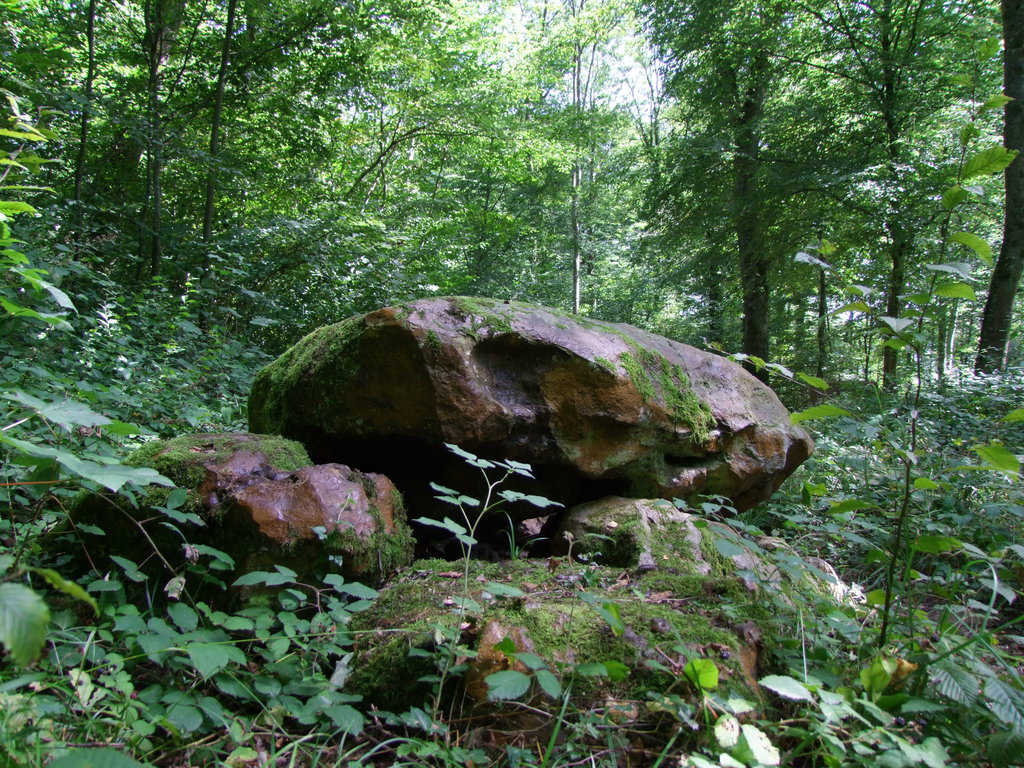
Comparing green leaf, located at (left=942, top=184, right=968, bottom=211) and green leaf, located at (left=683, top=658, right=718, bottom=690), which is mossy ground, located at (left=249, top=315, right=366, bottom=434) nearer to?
green leaf, located at (left=683, top=658, right=718, bottom=690)

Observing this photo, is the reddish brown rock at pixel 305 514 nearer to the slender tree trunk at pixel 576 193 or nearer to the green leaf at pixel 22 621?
the green leaf at pixel 22 621

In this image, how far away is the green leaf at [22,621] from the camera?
29.8 inches

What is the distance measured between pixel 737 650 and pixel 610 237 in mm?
20252

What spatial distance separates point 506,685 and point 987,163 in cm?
202

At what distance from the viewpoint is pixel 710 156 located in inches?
376

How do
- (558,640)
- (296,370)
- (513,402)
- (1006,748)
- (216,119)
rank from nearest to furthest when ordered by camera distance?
(1006,748), (558,640), (513,402), (296,370), (216,119)

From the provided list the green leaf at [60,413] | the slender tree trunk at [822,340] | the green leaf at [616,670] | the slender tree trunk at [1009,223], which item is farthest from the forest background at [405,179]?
the green leaf at [616,670]

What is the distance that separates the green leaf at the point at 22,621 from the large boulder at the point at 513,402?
2.26 metres

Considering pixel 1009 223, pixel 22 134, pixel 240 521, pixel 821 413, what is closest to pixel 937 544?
pixel 821 413

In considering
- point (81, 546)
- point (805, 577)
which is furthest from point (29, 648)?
point (805, 577)

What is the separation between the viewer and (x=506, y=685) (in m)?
1.36

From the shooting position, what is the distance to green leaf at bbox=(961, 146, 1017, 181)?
1577 millimetres

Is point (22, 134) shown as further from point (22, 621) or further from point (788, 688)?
point (788, 688)

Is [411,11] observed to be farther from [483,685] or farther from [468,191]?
[483,685]
